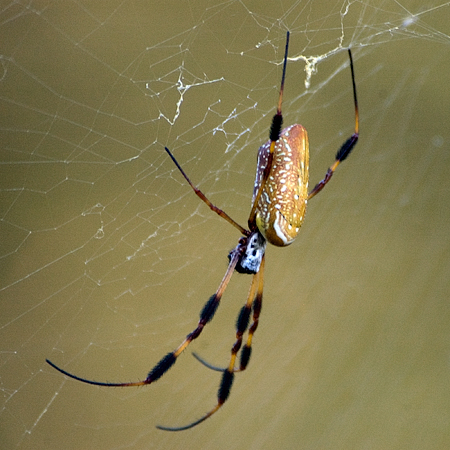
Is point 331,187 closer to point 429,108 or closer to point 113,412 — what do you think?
point 429,108

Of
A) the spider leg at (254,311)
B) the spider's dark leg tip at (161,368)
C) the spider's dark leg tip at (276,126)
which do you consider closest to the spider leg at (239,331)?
the spider leg at (254,311)

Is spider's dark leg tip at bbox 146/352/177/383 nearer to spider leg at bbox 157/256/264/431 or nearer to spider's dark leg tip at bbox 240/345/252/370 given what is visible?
spider leg at bbox 157/256/264/431

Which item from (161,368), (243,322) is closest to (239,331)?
(243,322)

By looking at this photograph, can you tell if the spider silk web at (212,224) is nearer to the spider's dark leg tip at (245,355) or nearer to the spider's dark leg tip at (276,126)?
the spider's dark leg tip at (276,126)

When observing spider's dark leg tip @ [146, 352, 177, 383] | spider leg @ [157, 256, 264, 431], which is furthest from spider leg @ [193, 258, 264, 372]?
spider's dark leg tip @ [146, 352, 177, 383]

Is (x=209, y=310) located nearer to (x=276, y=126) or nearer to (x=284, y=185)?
(x=284, y=185)

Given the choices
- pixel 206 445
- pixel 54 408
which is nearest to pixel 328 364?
pixel 206 445
